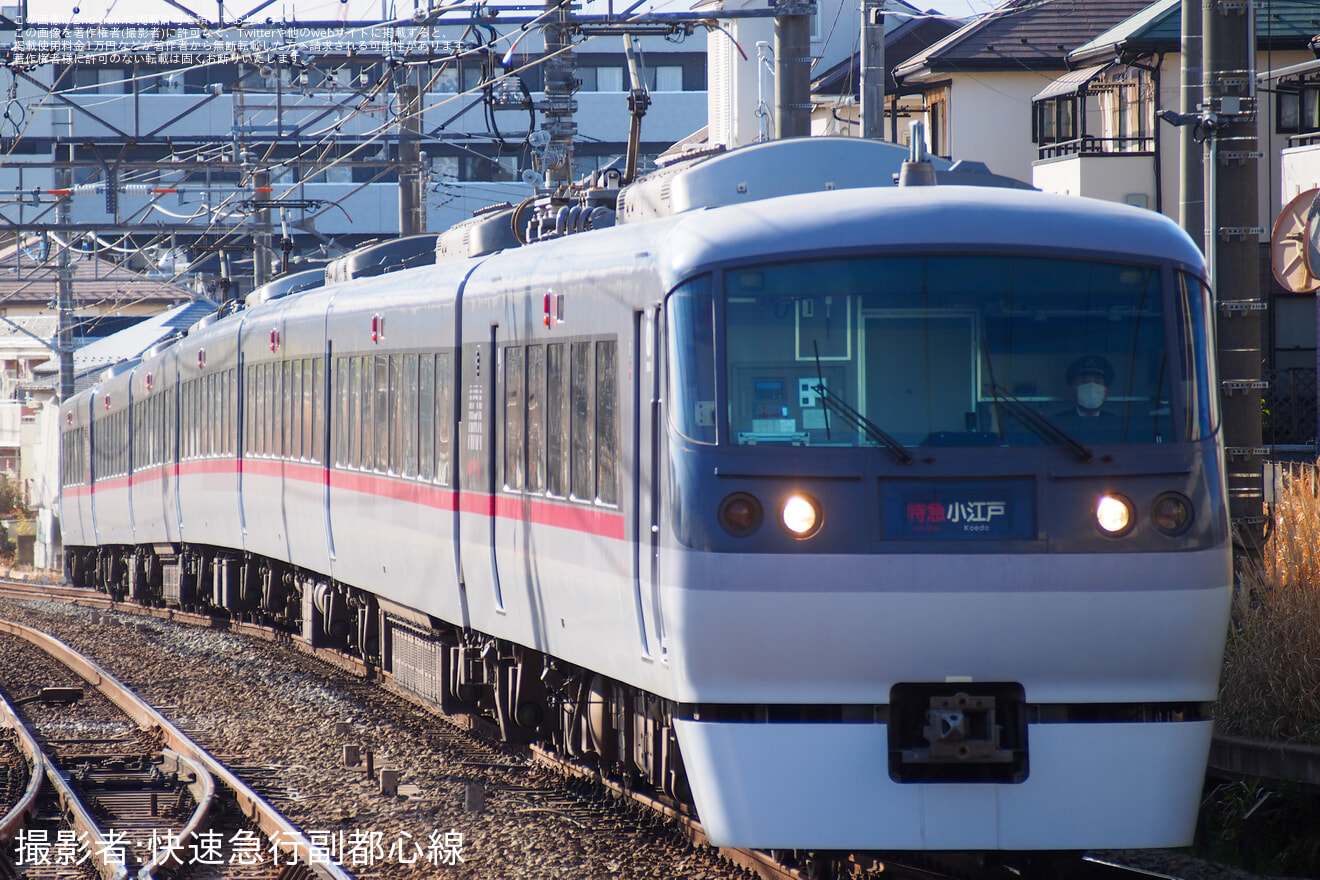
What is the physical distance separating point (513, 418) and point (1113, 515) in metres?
3.59

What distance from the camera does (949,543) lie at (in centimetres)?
620

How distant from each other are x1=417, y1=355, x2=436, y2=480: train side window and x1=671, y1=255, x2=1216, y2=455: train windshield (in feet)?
14.0

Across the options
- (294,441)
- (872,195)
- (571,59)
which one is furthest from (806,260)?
(571,59)

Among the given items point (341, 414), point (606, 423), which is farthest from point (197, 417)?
point (606, 423)

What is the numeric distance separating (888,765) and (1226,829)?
2216mm

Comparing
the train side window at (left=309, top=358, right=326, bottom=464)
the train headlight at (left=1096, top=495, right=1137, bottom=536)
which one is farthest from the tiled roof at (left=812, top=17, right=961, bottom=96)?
the train headlight at (left=1096, top=495, right=1137, bottom=536)

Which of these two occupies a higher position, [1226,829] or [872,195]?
[872,195]

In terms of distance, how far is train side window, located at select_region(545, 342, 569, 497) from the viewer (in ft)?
26.9

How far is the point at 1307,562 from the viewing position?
8156mm

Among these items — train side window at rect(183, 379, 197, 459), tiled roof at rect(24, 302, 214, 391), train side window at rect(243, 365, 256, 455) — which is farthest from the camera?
tiled roof at rect(24, 302, 214, 391)

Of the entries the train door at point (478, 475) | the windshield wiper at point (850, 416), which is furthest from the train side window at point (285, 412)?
the windshield wiper at point (850, 416)

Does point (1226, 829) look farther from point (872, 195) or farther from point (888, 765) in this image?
point (872, 195)

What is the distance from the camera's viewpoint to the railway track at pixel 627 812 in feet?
22.6

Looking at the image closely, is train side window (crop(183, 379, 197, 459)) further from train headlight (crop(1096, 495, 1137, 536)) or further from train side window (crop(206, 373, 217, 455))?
train headlight (crop(1096, 495, 1137, 536))
